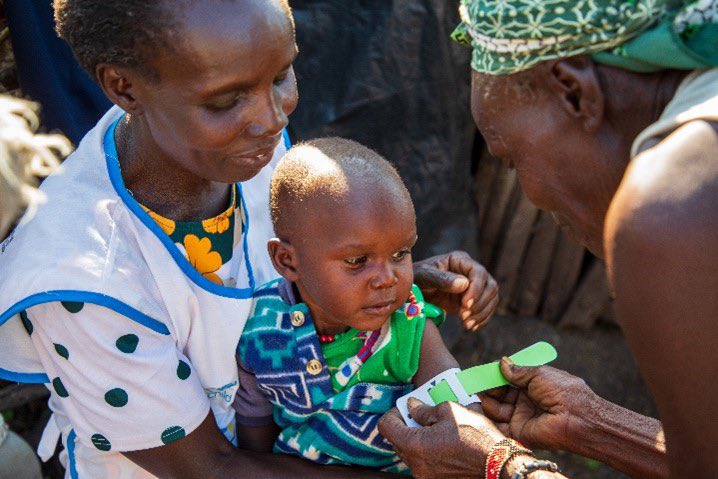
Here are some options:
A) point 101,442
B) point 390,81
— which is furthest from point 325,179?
point 390,81

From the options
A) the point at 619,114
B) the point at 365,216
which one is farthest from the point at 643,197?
the point at 365,216

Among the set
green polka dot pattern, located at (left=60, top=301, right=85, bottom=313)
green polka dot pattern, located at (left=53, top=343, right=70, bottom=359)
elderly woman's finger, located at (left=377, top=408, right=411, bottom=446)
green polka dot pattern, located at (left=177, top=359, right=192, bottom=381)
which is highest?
green polka dot pattern, located at (left=60, top=301, right=85, bottom=313)

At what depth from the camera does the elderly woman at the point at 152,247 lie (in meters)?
2.14

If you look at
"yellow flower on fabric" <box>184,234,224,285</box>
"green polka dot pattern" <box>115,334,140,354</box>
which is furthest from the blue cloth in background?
"green polka dot pattern" <box>115,334,140,354</box>

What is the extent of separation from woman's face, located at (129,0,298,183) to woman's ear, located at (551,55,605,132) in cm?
72

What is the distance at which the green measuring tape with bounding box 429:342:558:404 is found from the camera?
8.20 ft

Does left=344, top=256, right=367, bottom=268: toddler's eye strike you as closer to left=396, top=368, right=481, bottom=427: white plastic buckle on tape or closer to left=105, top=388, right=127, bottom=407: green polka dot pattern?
left=396, top=368, right=481, bottom=427: white plastic buckle on tape

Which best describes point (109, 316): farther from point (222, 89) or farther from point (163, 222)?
point (222, 89)

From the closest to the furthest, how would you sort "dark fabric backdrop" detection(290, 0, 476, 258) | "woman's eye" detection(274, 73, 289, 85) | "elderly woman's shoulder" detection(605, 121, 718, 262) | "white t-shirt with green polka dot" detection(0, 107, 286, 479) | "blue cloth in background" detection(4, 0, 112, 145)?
"elderly woman's shoulder" detection(605, 121, 718, 262) → "white t-shirt with green polka dot" detection(0, 107, 286, 479) → "woman's eye" detection(274, 73, 289, 85) → "blue cloth in background" detection(4, 0, 112, 145) → "dark fabric backdrop" detection(290, 0, 476, 258)

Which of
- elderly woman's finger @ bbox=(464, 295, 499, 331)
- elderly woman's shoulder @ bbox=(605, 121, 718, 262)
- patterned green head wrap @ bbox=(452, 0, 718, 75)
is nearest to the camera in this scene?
elderly woman's shoulder @ bbox=(605, 121, 718, 262)

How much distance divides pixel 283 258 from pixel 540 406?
890mm

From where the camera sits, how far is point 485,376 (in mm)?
2598

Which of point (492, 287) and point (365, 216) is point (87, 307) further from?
point (492, 287)

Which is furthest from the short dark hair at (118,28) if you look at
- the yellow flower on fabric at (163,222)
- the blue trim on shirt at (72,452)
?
the blue trim on shirt at (72,452)
